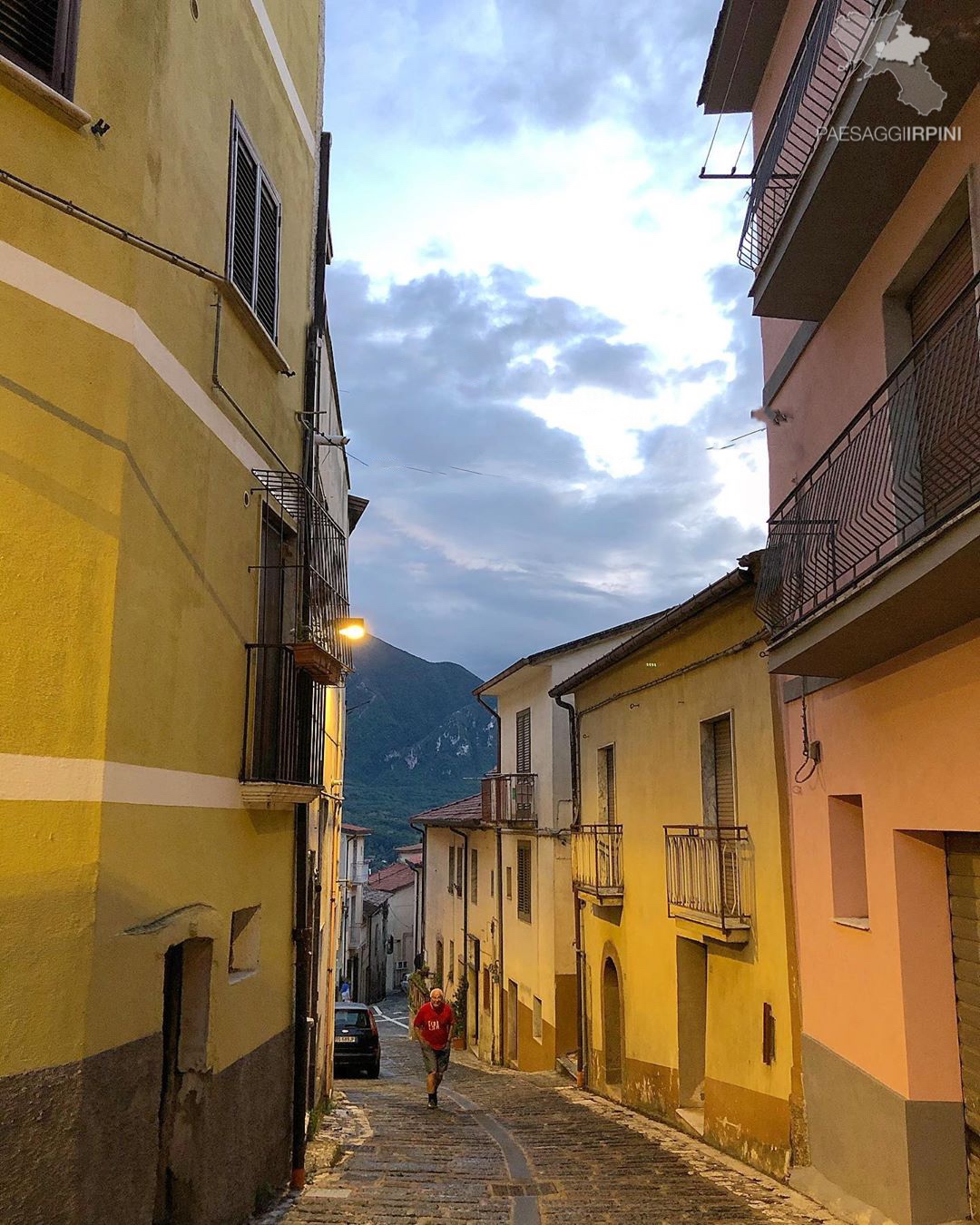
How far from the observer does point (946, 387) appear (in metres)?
6.73

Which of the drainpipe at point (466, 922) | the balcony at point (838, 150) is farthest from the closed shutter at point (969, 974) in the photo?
the drainpipe at point (466, 922)

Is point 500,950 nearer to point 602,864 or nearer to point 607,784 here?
point 607,784

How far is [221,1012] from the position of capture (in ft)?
24.0

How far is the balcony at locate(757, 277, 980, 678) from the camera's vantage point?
564cm

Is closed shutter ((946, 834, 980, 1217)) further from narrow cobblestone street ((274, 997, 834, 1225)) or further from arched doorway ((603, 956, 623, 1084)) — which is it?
arched doorway ((603, 956, 623, 1084))

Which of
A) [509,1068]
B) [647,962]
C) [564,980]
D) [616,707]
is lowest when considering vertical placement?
[509,1068]

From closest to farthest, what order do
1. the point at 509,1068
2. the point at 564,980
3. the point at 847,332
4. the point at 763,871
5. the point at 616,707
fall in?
the point at 847,332 < the point at 763,871 < the point at 616,707 < the point at 564,980 < the point at 509,1068

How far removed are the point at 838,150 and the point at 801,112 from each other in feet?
7.77

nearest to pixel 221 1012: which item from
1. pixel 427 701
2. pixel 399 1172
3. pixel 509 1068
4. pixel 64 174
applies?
pixel 399 1172

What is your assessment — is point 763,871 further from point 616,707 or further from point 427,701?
point 427,701

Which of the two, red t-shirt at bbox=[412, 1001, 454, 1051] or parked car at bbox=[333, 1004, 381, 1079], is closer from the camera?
red t-shirt at bbox=[412, 1001, 454, 1051]

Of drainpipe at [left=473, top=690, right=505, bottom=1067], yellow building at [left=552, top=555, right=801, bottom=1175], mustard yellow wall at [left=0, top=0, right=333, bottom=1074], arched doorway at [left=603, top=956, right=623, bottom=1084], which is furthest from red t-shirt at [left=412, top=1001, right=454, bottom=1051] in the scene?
drainpipe at [left=473, top=690, right=505, bottom=1067]

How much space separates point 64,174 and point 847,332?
6.20m

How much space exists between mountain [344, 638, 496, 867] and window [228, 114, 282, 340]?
13068cm
